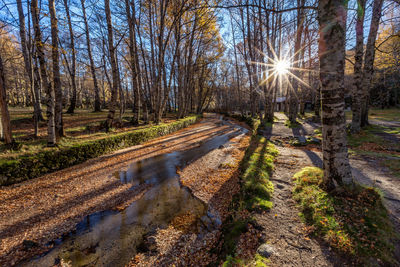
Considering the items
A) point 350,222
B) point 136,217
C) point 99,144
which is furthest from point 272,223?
point 99,144

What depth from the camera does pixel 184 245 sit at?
129 inches

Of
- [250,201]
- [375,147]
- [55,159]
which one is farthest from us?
[375,147]

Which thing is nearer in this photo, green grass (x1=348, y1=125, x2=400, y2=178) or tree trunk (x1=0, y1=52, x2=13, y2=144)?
green grass (x1=348, y1=125, x2=400, y2=178)

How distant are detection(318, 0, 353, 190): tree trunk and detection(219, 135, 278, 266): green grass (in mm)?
1523

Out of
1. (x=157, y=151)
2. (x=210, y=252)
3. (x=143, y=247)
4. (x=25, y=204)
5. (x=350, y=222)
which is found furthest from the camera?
(x=157, y=151)

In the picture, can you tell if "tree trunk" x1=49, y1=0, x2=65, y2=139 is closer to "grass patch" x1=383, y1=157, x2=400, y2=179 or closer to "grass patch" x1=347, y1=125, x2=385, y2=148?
"grass patch" x1=383, y1=157, x2=400, y2=179

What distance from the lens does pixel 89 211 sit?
169 inches

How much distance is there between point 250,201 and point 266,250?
55.2 inches

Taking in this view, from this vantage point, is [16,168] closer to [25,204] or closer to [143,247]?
[25,204]

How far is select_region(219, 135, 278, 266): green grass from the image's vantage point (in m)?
2.58

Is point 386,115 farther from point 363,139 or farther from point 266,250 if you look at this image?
point 266,250

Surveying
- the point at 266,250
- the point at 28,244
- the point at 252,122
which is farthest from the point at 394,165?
the point at 252,122

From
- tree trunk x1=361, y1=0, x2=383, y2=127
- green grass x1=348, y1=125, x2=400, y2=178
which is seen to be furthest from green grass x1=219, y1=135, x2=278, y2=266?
tree trunk x1=361, y1=0, x2=383, y2=127

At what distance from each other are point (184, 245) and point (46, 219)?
3.48 m
